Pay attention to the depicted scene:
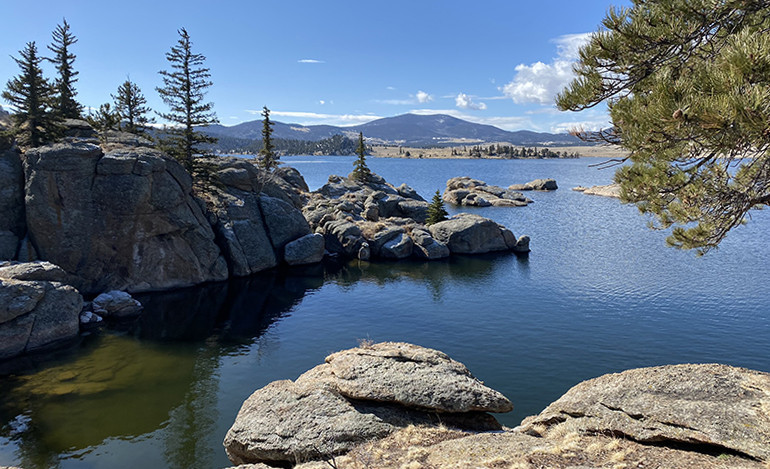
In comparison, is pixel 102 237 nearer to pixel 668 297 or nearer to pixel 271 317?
pixel 271 317

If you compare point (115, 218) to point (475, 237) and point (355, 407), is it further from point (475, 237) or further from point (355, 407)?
point (475, 237)

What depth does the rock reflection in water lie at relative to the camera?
702 inches

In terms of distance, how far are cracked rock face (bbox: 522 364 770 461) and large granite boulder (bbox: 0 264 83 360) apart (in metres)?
27.2

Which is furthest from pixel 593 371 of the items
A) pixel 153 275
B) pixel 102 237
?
pixel 102 237

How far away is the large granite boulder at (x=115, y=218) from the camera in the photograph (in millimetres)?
33531

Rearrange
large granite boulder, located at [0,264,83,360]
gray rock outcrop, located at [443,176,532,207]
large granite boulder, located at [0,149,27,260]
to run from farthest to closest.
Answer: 1. gray rock outcrop, located at [443,176,532,207]
2. large granite boulder, located at [0,149,27,260]
3. large granite boulder, located at [0,264,83,360]

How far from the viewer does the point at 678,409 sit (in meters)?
11.5

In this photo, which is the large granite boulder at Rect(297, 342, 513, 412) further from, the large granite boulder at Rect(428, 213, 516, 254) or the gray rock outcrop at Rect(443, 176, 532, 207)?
the gray rock outcrop at Rect(443, 176, 532, 207)

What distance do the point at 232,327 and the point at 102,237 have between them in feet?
45.5

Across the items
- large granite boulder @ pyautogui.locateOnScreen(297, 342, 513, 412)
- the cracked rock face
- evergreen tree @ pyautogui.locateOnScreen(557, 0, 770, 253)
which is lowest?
large granite boulder @ pyautogui.locateOnScreen(297, 342, 513, 412)

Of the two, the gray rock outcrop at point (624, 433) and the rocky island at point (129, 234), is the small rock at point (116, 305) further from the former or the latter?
the gray rock outcrop at point (624, 433)

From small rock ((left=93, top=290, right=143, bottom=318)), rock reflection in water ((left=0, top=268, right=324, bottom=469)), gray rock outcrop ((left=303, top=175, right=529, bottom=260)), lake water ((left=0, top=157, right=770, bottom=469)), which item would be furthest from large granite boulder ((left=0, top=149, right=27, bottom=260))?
gray rock outcrop ((left=303, top=175, right=529, bottom=260))

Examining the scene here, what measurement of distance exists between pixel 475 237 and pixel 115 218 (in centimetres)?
3495

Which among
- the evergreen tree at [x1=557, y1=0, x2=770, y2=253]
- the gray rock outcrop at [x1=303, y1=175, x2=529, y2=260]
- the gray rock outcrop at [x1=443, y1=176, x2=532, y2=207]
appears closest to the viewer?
the evergreen tree at [x1=557, y1=0, x2=770, y2=253]
